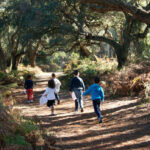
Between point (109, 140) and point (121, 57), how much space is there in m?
12.7

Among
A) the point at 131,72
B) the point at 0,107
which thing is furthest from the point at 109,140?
the point at 131,72

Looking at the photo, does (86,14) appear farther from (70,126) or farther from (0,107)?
(0,107)

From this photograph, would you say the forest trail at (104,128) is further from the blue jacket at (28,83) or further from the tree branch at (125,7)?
the tree branch at (125,7)

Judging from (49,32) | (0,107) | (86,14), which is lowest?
(0,107)

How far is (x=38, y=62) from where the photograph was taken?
46.8 metres

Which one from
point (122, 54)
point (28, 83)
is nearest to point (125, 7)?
point (28, 83)

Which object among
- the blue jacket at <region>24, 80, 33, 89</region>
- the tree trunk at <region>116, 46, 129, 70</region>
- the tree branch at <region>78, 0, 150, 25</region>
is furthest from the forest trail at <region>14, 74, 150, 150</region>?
the tree trunk at <region>116, 46, 129, 70</region>

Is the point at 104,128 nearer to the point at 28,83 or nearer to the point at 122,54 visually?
the point at 28,83

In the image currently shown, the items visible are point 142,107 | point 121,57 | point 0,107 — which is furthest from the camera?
point 121,57

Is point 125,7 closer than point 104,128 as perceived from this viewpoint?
No

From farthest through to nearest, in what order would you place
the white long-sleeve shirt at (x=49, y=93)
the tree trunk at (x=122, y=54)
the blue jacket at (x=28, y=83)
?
the tree trunk at (x=122, y=54) < the blue jacket at (x=28, y=83) < the white long-sleeve shirt at (x=49, y=93)

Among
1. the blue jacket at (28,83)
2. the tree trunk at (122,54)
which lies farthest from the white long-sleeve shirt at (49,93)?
the tree trunk at (122,54)

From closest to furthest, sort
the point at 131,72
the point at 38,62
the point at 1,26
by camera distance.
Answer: the point at 131,72 < the point at 1,26 < the point at 38,62

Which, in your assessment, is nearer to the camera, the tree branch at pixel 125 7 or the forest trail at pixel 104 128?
the forest trail at pixel 104 128
